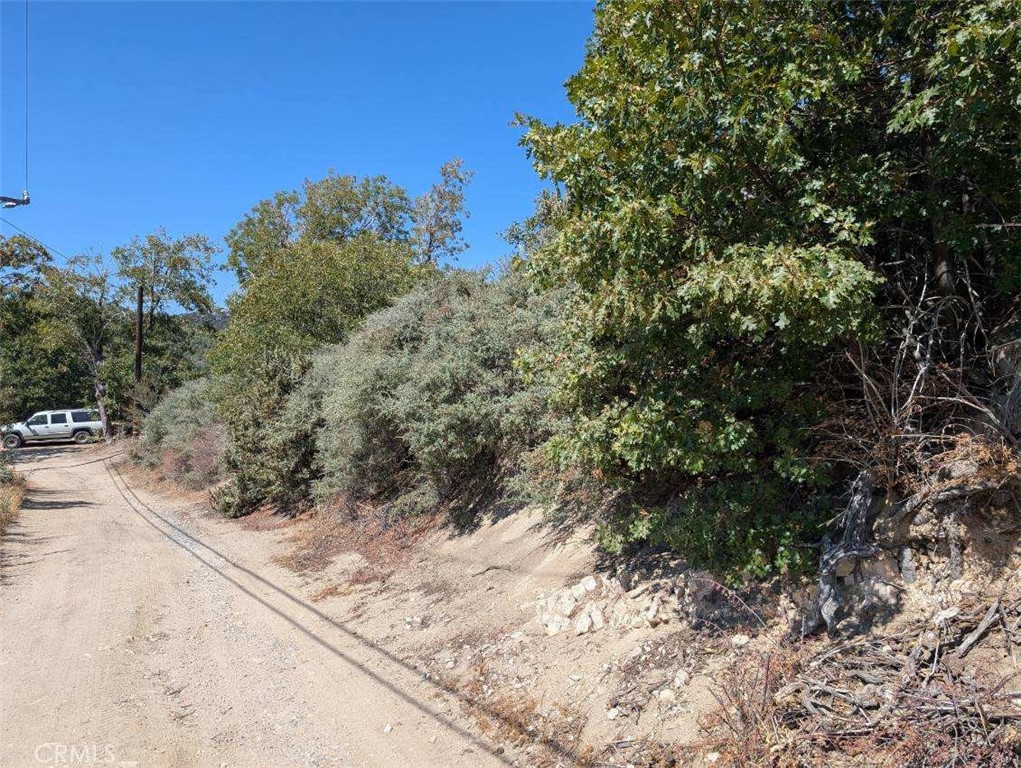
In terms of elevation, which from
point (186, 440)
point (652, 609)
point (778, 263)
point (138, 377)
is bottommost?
point (652, 609)

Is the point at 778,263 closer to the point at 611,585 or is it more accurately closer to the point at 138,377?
the point at 611,585

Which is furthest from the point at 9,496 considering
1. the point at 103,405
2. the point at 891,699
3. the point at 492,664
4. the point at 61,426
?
the point at 61,426

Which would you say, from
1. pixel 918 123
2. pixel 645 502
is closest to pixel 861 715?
pixel 645 502

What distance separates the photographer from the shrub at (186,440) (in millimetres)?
19203

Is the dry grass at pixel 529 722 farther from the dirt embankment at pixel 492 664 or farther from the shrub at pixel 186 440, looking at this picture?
the shrub at pixel 186 440

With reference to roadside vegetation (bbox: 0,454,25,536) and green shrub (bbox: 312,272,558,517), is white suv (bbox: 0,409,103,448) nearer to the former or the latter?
roadside vegetation (bbox: 0,454,25,536)

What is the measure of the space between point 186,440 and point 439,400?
14.7 m

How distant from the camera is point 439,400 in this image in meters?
10.3

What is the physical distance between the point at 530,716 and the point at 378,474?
7504 millimetres

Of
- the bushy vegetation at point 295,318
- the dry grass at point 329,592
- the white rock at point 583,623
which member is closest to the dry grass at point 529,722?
the white rock at point 583,623

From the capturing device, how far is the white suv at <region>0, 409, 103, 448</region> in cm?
3362

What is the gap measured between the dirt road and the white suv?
27.2m

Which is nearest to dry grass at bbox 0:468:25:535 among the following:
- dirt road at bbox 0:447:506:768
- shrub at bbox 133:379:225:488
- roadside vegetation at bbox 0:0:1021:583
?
dirt road at bbox 0:447:506:768

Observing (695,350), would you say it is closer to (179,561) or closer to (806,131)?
(806,131)
